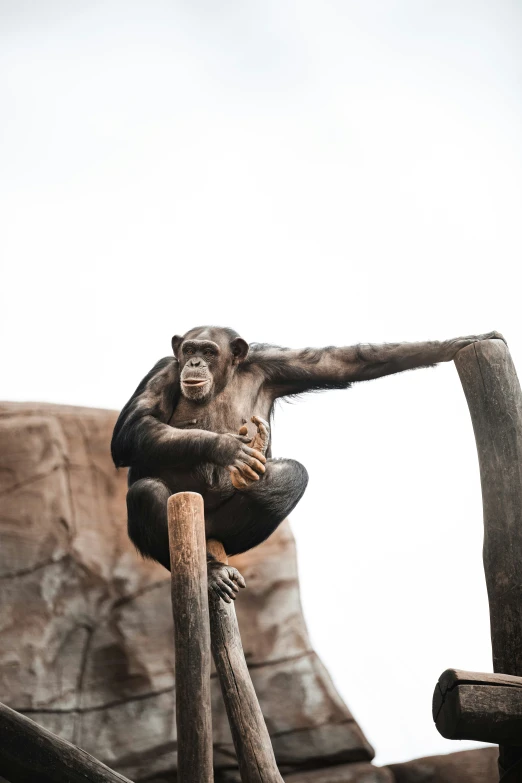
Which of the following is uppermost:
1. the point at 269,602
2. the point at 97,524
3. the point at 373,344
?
the point at 373,344

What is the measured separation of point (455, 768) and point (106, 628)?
7.46 feet

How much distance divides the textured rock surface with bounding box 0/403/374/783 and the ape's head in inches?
93.1

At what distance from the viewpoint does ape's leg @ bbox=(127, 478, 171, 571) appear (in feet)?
12.5

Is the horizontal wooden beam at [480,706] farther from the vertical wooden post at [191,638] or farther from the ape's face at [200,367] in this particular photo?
the ape's face at [200,367]

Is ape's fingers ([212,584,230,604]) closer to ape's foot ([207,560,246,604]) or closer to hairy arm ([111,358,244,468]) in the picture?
ape's foot ([207,560,246,604])

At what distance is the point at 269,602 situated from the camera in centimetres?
634

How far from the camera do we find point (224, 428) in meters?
4.15

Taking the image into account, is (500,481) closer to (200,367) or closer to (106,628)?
(200,367)

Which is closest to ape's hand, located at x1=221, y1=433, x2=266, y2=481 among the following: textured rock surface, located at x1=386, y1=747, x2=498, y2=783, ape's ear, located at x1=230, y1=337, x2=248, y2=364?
ape's ear, located at x1=230, y1=337, x2=248, y2=364

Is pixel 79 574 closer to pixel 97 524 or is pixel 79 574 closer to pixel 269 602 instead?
pixel 97 524

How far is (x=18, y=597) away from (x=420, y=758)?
102 inches

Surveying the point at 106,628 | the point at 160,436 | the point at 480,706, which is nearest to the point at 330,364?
the point at 160,436

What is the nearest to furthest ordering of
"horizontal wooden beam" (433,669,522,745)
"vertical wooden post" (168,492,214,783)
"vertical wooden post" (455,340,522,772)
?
"horizontal wooden beam" (433,669,522,745)
"vertical wooden post" (168,492,214,783)
"vertical wooden post" (455,340,522,772)

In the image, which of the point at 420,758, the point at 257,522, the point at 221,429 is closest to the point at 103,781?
the point at 257,522
